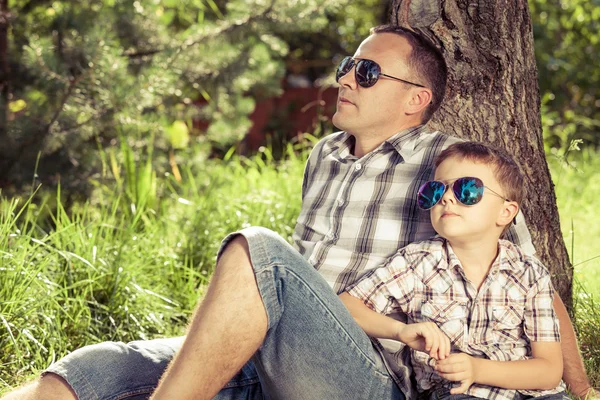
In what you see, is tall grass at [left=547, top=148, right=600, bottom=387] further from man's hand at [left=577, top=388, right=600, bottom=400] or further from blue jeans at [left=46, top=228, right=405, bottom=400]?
blue jeans at [left=46, top=228, right=405, bottom=400]

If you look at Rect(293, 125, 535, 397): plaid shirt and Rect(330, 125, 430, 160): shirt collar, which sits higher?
Rect(330, 125, 430, 160): shirt collar

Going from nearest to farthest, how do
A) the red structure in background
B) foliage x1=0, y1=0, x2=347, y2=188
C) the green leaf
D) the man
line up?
the man < foliage x1=0, y1=0, x2=347, y2=188 < the green leaf < the red structure in background

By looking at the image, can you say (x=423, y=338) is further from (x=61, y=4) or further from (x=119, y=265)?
(x=61, y=4)

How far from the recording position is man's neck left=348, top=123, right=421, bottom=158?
9.91 feet

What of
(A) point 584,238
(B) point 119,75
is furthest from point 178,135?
(A) point 584,238

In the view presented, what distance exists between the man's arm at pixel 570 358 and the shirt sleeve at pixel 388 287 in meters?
0.51

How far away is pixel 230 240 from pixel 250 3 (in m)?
4.08

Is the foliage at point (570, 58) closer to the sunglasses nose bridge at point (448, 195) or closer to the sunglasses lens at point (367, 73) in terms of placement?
the sunglasses lens at point (367, 73)

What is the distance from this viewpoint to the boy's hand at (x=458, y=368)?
7.31ft

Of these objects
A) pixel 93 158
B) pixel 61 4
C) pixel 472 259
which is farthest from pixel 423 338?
pixel 61 4

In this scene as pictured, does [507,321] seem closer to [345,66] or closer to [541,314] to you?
[541,314]

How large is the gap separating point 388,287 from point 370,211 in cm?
38

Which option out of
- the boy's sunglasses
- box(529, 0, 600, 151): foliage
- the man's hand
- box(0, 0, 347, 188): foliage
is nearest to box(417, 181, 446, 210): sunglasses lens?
the boy's sunglasses

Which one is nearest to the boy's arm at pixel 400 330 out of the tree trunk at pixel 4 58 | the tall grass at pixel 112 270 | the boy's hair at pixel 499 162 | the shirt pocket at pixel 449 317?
the shirt pocket at pixel 449 317
